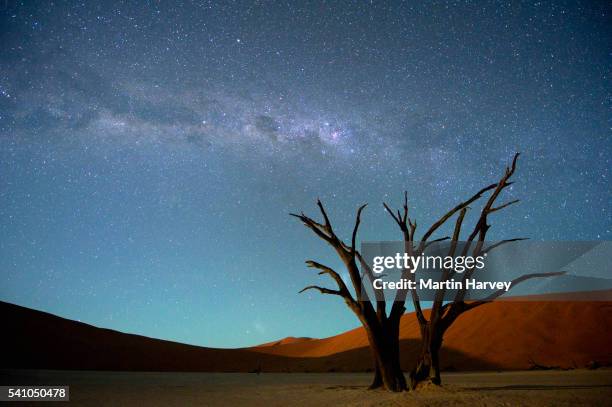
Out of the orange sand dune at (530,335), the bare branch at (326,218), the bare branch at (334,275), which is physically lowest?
the orange sand dune at (530,335)

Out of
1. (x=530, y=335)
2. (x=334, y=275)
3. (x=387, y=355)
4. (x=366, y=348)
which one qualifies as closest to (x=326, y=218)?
(x=334, y=275)

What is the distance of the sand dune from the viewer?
3428cm

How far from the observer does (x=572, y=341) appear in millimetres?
34875

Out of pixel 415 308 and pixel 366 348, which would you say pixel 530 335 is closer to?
pixel 366 348

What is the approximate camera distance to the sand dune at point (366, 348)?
112 ft

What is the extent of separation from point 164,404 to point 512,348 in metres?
33.0

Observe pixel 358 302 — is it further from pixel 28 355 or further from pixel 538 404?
pixel 28 355

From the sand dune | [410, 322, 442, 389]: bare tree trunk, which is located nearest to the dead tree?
[410, 322, 442, 389]: bare tree trunk

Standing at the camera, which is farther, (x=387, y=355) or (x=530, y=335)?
(x=530, y=335)

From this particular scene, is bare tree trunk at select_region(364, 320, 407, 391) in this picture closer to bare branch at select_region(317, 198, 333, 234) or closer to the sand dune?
bare branch at select_region(317, 198, 333, 234)

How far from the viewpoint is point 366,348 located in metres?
46.1

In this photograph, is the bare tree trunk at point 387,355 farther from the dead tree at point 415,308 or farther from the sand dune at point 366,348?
the sand dune at point 366,348

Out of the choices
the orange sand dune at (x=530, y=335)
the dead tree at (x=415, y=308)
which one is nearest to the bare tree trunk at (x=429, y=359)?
the dead tree at (x=415, y=308)

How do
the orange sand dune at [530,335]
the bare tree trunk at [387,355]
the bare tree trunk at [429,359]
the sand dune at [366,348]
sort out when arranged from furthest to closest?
the sand dune at [366,348]
the orange sand dune at [530,335]
the bare tree trunk at [387,355]
the bare tree trunk at [429,359]
